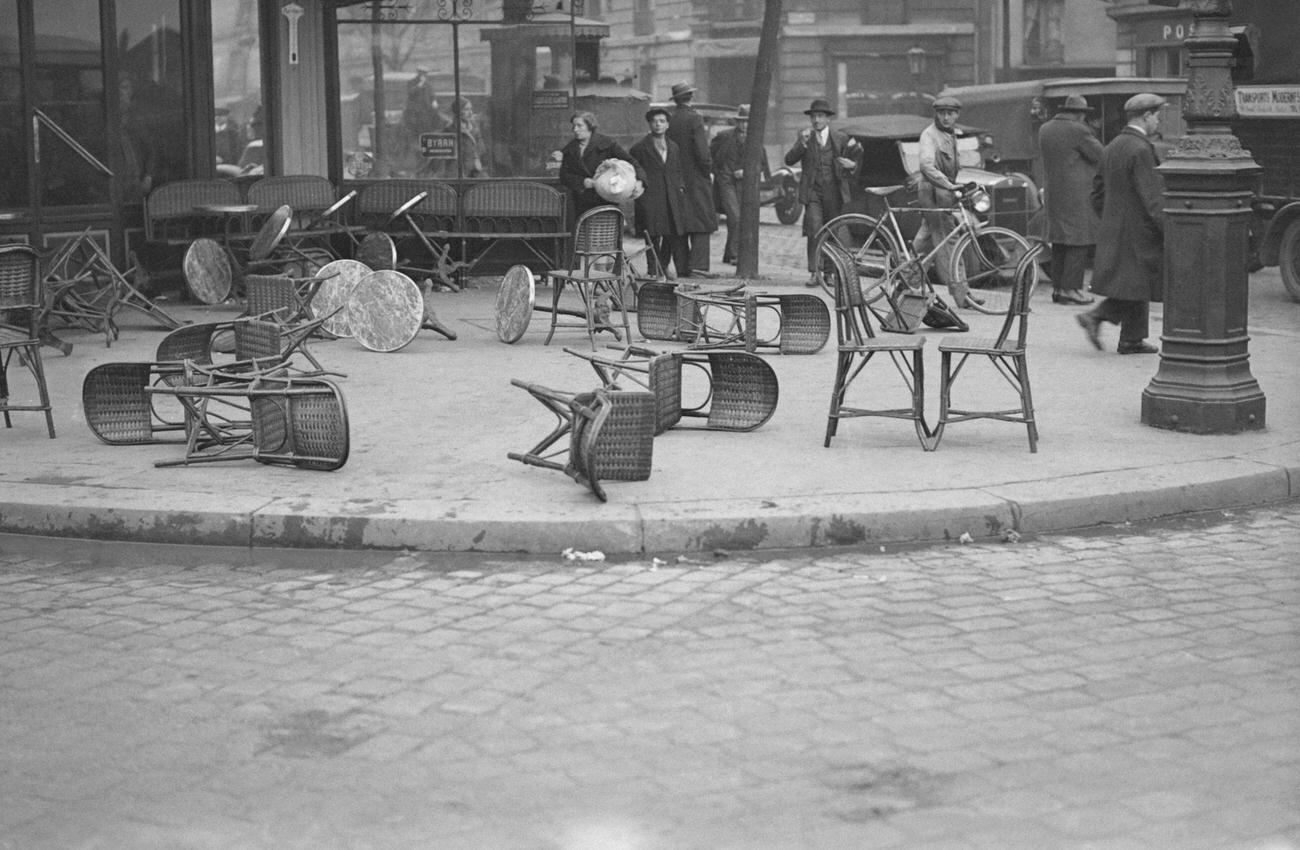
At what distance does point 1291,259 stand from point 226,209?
942 cm

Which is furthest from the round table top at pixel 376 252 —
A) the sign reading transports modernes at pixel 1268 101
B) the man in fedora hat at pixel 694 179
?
the sign reading transports modernes at pixel 1268 101

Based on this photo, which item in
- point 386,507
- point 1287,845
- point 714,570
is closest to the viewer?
point 1287,845

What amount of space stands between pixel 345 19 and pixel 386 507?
1117cm

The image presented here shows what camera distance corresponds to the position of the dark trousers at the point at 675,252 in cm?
1758

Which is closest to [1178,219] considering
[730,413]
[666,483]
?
[730,413]

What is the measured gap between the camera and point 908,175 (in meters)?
23.6

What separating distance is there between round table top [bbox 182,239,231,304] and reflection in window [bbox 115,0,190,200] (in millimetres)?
1161

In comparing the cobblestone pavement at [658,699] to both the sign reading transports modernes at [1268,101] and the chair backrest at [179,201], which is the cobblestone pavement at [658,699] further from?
the sign reading transports modernes at [1268,101]

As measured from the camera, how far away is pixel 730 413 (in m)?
9.00

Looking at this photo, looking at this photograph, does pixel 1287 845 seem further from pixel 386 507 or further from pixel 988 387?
pixel 988 387

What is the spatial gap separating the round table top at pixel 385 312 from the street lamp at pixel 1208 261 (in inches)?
195

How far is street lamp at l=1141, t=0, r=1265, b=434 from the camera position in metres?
8.98

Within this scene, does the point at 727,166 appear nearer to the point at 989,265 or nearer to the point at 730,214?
the point at 730,214

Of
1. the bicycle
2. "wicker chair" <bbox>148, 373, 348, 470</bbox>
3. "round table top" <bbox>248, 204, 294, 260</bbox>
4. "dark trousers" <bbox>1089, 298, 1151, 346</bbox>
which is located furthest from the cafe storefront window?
"wicker chair" <bbox>148, 373, 348, 470</bbox>
